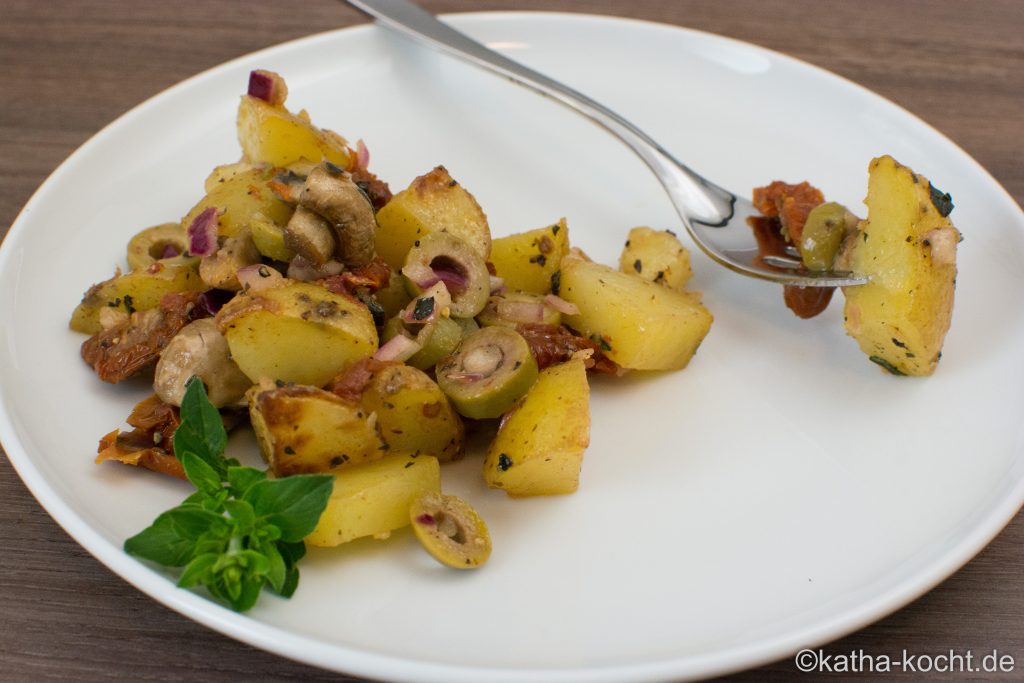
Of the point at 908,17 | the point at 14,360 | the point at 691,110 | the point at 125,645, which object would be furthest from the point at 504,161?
the point at 908,17

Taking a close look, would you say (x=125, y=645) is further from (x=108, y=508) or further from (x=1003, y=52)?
(x=1003, y=52)

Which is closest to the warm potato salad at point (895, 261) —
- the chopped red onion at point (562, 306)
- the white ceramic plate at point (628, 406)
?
the white ceramic plate at point (628, 406)

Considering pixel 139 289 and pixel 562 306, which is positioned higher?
pixel 562 306

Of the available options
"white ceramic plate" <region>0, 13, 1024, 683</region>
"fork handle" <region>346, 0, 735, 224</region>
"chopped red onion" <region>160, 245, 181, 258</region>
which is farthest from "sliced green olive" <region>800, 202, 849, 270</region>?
"chopped red onion" <region>160, 245, 181, 258</region>

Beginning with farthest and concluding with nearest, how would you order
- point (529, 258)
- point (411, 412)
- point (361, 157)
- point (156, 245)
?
point (361, 157)
point (156, 245)
point (529, 258)
point (411, 412)

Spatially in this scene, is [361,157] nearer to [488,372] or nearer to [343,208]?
[343,208]

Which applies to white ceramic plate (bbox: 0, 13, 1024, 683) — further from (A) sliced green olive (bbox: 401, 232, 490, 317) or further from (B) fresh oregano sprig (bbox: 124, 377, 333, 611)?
(A) sliced green olive (bbox: 401, 232, 490, 317)

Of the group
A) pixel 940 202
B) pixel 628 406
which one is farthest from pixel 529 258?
pixel 940 202
